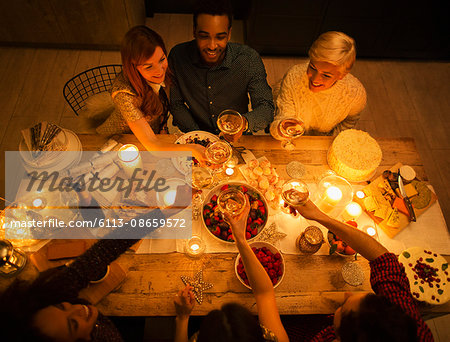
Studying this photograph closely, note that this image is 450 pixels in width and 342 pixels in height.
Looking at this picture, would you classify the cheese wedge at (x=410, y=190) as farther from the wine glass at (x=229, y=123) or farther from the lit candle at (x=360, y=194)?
the wine glass at (x=229, y=123)

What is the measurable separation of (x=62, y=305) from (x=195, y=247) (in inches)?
27.1

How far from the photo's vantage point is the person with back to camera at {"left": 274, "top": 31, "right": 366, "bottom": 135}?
6.14ft

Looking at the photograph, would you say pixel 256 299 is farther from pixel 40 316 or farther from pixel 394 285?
pixel 40 316

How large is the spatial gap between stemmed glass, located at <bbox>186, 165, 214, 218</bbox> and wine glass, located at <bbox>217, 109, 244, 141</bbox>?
268mm

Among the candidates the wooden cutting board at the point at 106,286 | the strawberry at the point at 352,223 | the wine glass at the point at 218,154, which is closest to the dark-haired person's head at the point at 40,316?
the wooden cutting board at the point at 106,286

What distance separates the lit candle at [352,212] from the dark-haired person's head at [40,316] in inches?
59.8

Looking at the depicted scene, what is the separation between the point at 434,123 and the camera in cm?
385

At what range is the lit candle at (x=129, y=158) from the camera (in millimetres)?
1754

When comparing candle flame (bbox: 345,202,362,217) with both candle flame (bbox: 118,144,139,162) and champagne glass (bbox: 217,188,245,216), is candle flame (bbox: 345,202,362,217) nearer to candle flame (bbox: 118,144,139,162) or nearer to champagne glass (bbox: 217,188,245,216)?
champagne glass (bbox: 217,188,245,216)

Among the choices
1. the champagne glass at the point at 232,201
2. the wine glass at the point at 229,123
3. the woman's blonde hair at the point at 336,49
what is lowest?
the champagne glass at the point at 232,201

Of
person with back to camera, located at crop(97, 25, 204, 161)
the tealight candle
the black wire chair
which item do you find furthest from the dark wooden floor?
the tealight candle

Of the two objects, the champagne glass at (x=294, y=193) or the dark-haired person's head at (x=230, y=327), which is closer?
the dark-haired person's head at (x=230, y=327)

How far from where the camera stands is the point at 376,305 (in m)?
1.26

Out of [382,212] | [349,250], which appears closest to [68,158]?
[349,250]
